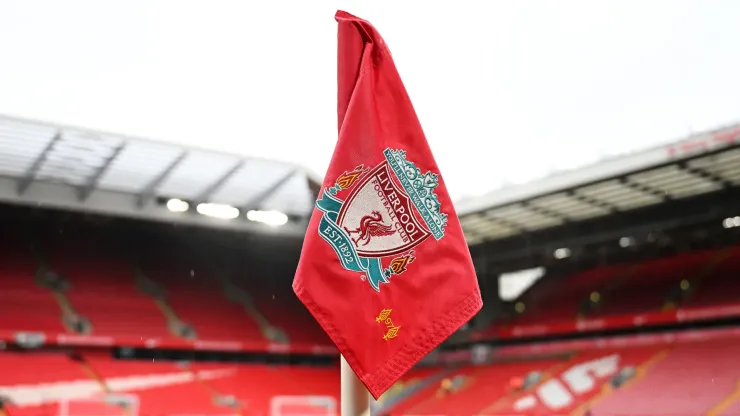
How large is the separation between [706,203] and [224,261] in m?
10.5

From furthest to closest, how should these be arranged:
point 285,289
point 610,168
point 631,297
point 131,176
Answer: point 285,289
point 631,297
point 131,176
point 610,168

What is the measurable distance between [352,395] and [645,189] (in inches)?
487

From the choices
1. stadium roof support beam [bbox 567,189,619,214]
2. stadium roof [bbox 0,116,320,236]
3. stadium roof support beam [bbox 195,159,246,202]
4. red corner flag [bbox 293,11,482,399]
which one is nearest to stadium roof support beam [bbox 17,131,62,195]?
stadium roof [bbox 0,116,320,236]

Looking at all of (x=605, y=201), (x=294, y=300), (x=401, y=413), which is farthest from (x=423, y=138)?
(x=294, y=300)

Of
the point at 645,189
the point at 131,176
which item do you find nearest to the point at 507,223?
the point at 645,189

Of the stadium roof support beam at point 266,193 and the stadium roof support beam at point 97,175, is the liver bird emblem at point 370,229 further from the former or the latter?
the stadium roof support beam at point 266,193

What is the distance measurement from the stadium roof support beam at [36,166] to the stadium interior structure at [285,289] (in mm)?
A: 46

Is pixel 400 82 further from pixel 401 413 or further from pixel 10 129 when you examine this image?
pixel 401 413

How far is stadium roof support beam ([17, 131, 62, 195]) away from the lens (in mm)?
11211

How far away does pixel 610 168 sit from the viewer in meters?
11.9

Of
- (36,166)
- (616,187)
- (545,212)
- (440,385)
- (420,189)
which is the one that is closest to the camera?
(420,189)

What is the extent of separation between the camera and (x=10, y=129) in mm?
10859

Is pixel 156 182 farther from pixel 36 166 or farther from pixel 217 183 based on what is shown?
pixel 36 166

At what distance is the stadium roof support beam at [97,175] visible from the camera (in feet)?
38.4
